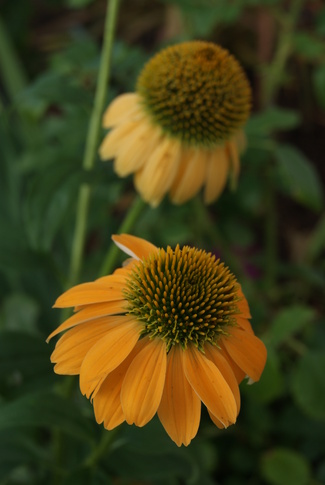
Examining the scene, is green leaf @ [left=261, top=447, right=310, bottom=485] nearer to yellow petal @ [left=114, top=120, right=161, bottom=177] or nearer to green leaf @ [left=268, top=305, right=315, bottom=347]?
green leaf @ [left=268, top=305, right=315, bottom=347]

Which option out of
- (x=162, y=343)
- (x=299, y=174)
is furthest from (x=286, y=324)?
(x=162, y=343)

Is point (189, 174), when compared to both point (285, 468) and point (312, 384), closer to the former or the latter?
point (312, 384)

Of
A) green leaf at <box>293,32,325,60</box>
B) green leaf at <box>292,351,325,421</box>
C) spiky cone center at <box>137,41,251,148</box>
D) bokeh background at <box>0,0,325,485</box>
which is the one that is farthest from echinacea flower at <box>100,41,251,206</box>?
green leaf at <box>293,32,325,60</box>

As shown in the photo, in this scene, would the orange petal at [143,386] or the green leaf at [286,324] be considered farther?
the green leaf at [286,324]

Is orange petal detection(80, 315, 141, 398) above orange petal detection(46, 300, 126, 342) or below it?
below

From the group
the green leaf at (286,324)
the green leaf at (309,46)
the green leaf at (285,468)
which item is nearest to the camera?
the green leaf at (286,324)

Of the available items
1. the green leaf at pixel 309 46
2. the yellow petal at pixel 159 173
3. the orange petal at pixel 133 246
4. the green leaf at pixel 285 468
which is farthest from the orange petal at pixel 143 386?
the green leaf at pixel 309 46

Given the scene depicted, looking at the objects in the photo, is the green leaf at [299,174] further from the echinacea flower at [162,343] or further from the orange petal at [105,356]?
Answer: the orange petal at [105,356]
